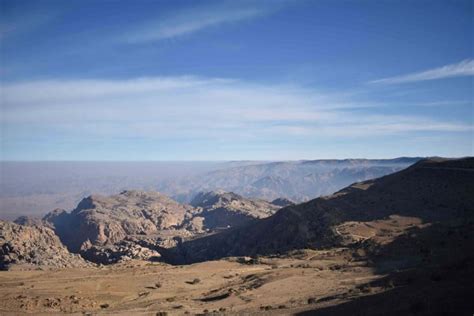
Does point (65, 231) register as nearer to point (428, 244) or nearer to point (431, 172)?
point (431, 172)

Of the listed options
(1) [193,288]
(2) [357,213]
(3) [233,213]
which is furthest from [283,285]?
(3) [233,213]

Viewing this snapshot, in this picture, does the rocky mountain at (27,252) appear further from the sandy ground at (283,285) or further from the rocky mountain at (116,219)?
the sandy ground at (283,285)

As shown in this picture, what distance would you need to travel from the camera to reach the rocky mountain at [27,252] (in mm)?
54312

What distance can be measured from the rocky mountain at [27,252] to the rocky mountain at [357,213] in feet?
61.2

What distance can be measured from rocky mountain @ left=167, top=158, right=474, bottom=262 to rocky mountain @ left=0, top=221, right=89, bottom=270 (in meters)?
18.6

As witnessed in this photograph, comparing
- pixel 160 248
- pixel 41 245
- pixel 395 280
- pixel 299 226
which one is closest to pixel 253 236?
pixel 299 226

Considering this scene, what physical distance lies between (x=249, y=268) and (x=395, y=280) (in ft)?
60.3

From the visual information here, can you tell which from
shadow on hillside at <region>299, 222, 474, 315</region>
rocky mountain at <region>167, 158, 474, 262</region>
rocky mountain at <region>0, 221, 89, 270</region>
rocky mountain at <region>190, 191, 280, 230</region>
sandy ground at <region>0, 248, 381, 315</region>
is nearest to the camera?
shadow on hillside at <region>299, 222, 474, 315</region>

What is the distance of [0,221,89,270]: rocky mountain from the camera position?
5431cm

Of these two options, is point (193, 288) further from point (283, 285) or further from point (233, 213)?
point (233, 213)

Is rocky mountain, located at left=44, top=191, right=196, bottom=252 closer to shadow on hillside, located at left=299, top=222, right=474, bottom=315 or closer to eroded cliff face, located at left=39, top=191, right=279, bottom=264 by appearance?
eroded cliff face, located at left=39, top=191, right=279, bottom=264

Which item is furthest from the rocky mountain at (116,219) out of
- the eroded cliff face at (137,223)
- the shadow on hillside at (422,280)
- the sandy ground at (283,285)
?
the shadow on hillside at (422,280)

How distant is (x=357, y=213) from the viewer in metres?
58.0

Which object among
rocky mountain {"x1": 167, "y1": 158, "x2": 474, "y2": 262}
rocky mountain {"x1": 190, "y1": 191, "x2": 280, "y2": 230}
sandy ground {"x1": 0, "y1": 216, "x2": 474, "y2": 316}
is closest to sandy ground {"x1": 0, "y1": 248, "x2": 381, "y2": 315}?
sandy ground {"x1": 0, "y1": 216, "x2": 474, "y2": 316}
